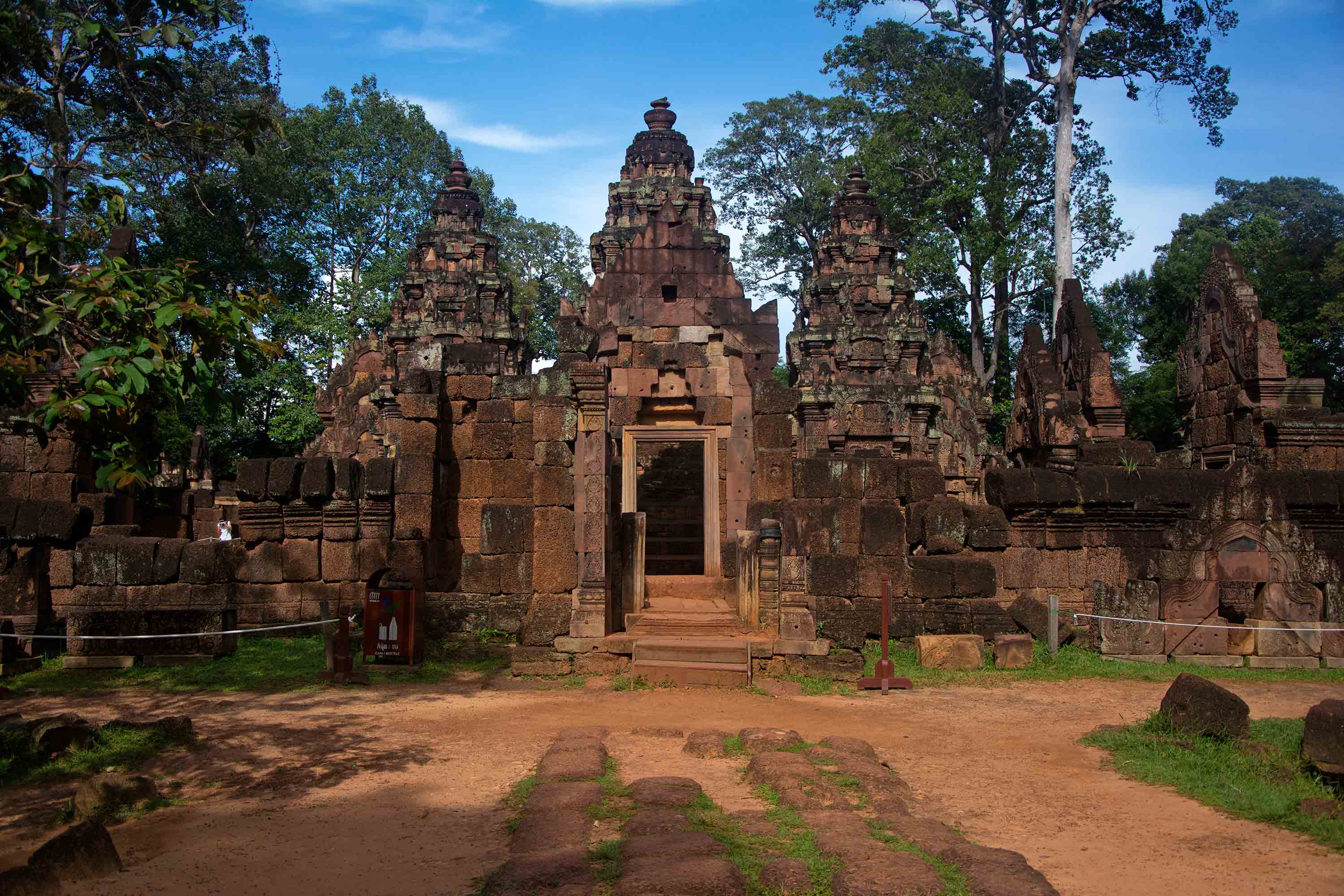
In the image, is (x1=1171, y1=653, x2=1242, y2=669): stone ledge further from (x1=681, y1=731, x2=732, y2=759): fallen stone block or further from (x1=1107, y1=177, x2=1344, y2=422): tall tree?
(x1=1107, y1=177, x2=1344, y2=422): tall tree

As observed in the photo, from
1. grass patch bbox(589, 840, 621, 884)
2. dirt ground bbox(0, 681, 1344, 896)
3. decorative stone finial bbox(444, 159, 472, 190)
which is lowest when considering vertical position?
dirt ground bbox(0, 681, 1344, 896)

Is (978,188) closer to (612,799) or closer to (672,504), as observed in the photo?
(672,504)

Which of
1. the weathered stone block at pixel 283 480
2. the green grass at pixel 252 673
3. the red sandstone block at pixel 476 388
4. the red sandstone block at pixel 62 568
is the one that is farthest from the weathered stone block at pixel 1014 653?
the red sandstone block at pixel 62 568

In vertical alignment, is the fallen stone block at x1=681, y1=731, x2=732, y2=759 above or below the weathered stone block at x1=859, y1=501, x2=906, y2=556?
below

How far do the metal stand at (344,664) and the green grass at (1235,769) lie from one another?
21.4ft

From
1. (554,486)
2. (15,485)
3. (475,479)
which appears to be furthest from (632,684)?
(15,485)

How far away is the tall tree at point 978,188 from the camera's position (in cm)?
3275

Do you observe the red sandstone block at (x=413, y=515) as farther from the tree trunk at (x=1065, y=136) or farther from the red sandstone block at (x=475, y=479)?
the tree trunk at (x=1065, y=136)

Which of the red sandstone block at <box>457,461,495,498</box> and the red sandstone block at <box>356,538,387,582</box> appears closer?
the red sandstone block at <box>356,538,387,582</box>

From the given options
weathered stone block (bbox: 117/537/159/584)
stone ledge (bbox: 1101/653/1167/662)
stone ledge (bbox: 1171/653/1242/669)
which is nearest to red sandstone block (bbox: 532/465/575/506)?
weathered stone block (bbox: 117/537/159/584)

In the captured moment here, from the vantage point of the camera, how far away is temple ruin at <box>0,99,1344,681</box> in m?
11.3

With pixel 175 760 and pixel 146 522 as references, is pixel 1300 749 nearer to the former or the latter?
pixel 175 760

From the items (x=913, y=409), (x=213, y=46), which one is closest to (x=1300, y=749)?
(x=913, y=409)

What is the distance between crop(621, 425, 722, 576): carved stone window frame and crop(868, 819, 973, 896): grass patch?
752 centimetres
